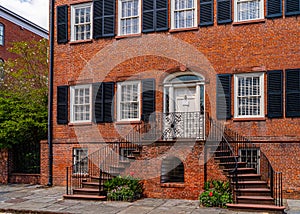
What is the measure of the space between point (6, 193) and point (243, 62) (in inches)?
403

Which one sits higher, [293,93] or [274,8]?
[274,8]

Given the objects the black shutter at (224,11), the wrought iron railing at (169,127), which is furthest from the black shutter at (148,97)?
the black shutter at (224,11)

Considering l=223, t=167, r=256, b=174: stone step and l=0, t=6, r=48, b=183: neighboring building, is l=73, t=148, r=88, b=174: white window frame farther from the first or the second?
l=0, t=6, r=48, b=183: neighboring building

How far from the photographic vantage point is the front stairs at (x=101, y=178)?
13836 mm

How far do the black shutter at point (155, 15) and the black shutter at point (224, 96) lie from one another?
3.14 meters

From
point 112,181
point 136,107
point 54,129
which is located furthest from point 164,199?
point 54,129

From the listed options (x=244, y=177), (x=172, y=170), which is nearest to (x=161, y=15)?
(x=172, y=170)

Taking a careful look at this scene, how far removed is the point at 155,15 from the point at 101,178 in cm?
679

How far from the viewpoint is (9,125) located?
1728 centimetres

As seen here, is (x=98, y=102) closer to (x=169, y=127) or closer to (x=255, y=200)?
(x=169, y=127)

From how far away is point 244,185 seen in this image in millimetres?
12477

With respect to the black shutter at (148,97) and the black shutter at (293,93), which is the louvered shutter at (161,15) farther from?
the black shutter at (293,93)

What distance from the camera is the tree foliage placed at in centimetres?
1744

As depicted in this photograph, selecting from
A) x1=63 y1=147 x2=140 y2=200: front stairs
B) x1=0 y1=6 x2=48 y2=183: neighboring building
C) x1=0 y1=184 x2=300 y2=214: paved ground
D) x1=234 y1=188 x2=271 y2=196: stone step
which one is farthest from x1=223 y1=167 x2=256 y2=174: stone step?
x1=0 y1=6 x2=48 y2=183: neighboring building
